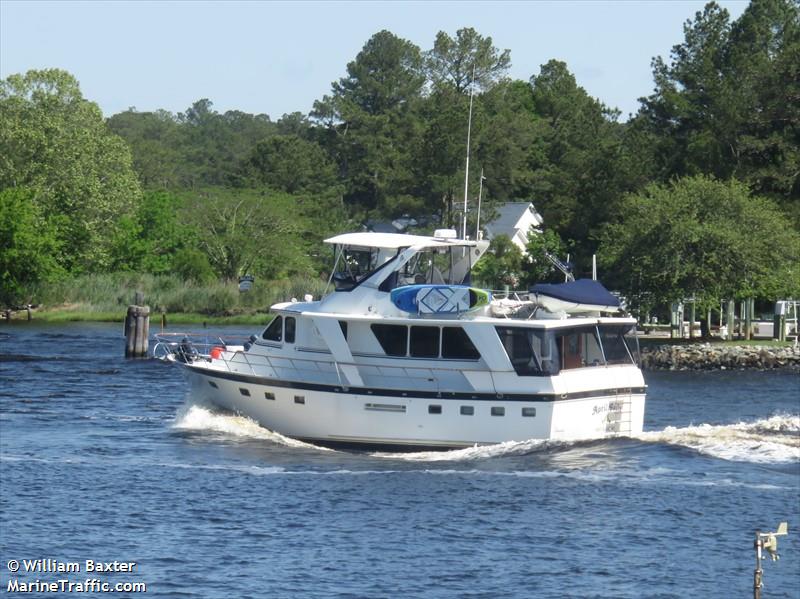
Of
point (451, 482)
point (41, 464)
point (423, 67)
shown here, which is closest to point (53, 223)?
point (423, 67)

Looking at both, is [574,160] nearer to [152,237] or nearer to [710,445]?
[152,237]

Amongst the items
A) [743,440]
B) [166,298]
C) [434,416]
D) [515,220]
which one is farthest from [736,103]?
[434,416]

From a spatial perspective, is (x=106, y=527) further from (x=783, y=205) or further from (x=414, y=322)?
(x=783, y=205)

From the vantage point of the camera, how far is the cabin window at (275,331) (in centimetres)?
3425

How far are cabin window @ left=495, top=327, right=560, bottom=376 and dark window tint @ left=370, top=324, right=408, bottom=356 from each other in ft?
7.47

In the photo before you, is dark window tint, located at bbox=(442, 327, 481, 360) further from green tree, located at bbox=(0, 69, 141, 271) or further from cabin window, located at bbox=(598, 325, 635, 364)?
green tree, located at bbox=(0, 69, 141, 271)

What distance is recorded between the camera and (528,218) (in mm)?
100312

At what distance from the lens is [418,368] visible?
3247 cm

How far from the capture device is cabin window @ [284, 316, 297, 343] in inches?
1335

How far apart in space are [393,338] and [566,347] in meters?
4.08

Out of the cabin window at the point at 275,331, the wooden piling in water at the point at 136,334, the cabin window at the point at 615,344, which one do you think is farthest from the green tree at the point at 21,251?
the cabin window at the point at 615,344

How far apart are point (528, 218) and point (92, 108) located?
31548 mm

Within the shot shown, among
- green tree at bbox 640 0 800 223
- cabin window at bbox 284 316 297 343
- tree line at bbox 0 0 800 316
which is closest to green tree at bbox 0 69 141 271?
tree line at bbox 0 0 800 316

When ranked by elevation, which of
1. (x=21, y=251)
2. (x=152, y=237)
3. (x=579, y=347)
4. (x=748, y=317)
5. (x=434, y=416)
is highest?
(x=152, y=237)
